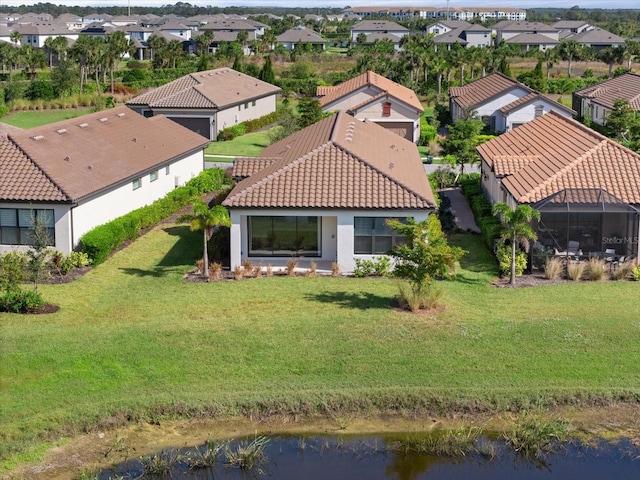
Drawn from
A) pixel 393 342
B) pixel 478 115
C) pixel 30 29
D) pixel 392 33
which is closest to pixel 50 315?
pixel 393 342

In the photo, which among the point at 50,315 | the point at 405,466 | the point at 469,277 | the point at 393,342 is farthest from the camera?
the point at 469,277

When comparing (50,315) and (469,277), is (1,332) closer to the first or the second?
(50,315)

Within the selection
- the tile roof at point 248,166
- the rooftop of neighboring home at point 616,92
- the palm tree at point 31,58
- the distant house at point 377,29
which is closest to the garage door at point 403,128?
the rooftop of neighboring home at point 616,92

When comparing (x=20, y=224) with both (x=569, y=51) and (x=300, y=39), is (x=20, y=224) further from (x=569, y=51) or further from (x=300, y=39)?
(x=300, y=39)

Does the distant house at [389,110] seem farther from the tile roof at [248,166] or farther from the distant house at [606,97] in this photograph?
the tile roof at [248,166]

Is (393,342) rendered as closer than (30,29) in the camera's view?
Yes

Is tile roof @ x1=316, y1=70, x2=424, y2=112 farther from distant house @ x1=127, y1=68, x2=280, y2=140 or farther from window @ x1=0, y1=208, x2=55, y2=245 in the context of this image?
window @ x1=0, y1=208, x2=55, y2=245
